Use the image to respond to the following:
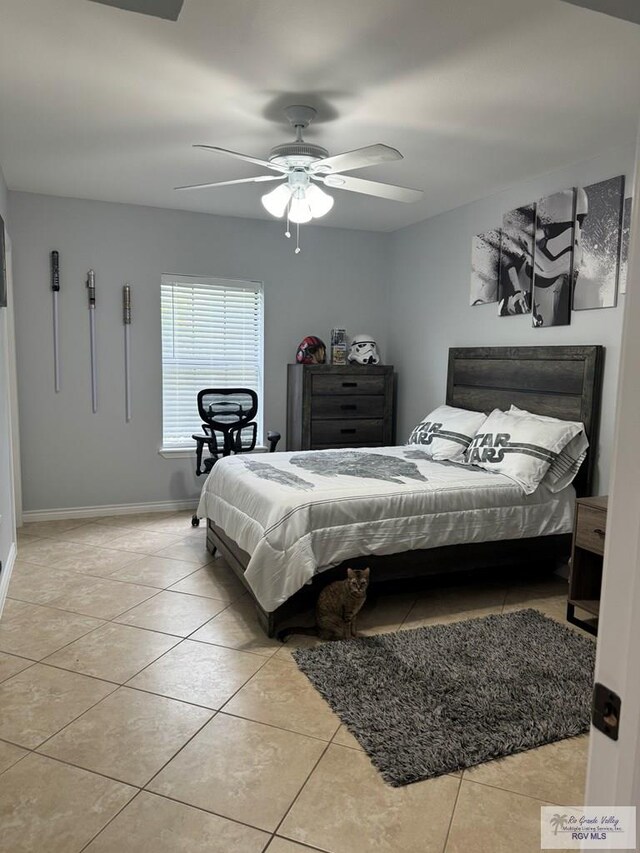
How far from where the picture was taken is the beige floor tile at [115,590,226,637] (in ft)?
9.86

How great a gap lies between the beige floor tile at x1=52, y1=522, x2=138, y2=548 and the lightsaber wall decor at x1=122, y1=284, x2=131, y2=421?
0.97 meters

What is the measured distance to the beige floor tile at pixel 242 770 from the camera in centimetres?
183

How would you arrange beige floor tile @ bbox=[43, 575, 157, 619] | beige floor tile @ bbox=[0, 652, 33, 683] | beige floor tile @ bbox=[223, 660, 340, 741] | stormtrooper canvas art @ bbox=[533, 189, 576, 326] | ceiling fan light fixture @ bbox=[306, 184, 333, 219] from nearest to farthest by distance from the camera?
beige floor tile @ bbox=[223, 660, 340, 741] → beige floor tile @ bbox=[0, 652, 33, 683] → ceiling fan light fixture @ bbox=[306, 184, 333, 219] → beige floor tile @ bbox=[43, 575, 157, 619] → stormtrooper canvas art @ bbox=[533, 189, 576, 326]

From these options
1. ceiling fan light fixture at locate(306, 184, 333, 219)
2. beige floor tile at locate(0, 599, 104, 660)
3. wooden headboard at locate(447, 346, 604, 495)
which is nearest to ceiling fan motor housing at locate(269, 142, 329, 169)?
ceiling fan light fixture at locate(306, 184, 333, 219)

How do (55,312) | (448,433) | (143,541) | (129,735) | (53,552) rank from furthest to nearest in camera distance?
(55,312) < (143,541) < (448,433) < (53,552) < (129,735)

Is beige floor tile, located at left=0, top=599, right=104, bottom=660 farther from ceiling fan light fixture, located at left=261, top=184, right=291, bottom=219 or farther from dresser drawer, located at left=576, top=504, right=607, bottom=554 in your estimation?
dresser drawer, located at left=576, top=504, right=607, bottom=554

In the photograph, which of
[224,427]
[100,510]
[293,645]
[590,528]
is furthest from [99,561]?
[590,528]

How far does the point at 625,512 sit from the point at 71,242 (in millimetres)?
4917

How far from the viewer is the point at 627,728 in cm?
71

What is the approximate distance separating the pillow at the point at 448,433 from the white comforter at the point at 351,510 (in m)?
0.26

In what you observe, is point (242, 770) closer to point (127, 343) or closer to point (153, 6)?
point (153, 6)

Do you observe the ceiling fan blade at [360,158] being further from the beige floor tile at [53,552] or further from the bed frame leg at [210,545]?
the beige floor tile at [53,552]

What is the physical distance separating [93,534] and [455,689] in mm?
3134

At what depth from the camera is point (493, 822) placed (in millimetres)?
1779
